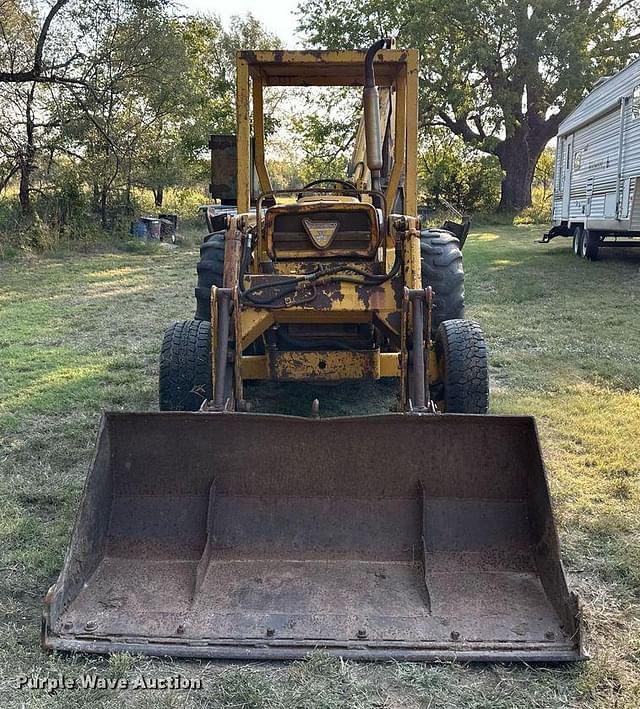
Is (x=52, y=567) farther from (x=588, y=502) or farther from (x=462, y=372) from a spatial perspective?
(x=588, y=502)

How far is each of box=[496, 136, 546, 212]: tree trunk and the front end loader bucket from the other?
2477 centimetres

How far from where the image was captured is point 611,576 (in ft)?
10.1

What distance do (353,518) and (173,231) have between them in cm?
1708

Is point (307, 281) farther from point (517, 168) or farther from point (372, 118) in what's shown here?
point (517, 168)

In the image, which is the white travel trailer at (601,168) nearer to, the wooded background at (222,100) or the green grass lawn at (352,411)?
the green grass lawn at (352,411)

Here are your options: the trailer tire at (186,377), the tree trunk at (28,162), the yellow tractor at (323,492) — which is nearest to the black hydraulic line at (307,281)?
the yellow tractor at (323,492)

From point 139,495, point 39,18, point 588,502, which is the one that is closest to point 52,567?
point 139,495

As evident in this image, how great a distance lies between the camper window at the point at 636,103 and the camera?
11227mm

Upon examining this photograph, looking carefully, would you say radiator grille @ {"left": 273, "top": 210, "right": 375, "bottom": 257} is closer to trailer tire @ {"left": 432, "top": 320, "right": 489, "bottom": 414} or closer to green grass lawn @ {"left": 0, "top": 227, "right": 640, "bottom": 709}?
trailer tire @ {"left": 432, "top": 320, "right": 489, "bottom": 414}

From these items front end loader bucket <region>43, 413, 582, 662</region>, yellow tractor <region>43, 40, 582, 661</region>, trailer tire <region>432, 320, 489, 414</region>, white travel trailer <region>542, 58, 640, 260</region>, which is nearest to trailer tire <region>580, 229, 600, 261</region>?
white travel trailer <region>542, 58, 640, 260</region>

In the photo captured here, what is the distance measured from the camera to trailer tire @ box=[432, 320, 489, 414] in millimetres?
4074

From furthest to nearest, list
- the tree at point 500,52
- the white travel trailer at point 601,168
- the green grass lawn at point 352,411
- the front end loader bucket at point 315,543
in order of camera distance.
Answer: the tree at point 500,52
the white travel trailer at point 601,168
the front end loader bucket at point 315,543
the green grass lawn at point 352,411

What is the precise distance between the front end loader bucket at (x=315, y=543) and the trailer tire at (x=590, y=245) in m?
11.6

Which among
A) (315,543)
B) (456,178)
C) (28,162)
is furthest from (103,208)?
(315,543)
